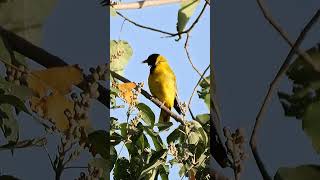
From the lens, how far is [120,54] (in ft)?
2.85

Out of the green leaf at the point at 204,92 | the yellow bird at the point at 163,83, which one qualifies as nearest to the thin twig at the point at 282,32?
the green leaf at the point at 204,92

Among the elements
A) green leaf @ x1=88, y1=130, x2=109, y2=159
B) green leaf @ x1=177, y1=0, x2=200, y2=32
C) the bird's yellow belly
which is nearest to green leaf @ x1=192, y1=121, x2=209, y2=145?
the bird's yellow belly

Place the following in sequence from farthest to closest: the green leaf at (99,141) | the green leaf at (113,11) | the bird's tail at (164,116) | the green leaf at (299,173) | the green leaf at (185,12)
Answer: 1. the bird's tail at (164,116)
2. the green leaf at (113,11)
3. the green leaf at (185,12)
4. the green leaf at (99,141)
5. the green leaf at (299,173)

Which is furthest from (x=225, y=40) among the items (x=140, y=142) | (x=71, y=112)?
(x=140, y=142)

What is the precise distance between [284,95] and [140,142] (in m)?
0.47

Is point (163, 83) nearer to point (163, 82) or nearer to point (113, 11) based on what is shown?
point (163, 82)

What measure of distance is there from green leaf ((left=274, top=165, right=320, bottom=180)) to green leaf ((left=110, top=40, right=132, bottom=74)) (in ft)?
1.49

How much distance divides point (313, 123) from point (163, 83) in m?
0.81

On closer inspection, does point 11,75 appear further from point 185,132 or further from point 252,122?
point 185,132

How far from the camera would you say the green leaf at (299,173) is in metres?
0.43

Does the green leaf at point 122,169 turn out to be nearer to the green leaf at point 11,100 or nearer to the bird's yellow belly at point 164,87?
the bird's yellow belly at point 164,87

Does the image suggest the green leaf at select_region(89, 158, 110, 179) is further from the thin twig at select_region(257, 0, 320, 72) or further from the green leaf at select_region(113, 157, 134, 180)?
the green leaf at select_region(113, 157, 134, 180)

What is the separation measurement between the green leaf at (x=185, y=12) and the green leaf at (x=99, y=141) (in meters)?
→ 0.27

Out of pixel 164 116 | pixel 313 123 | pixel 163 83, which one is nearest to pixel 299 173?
pixel 313 123
